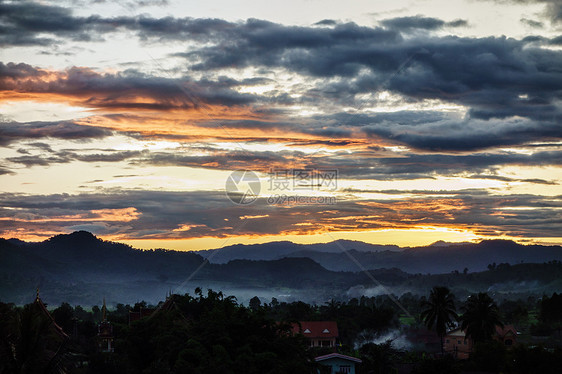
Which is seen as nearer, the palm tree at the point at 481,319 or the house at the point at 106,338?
the house at the point at 106,338

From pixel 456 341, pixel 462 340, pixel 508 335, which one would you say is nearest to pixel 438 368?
pixel 508 335

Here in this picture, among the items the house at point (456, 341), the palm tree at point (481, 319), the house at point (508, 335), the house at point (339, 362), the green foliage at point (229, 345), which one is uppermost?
the green foliage at point (229, 345)

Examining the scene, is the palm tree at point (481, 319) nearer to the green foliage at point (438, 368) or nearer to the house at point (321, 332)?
the house at point (321, 332)

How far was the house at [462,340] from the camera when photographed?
150875 mm

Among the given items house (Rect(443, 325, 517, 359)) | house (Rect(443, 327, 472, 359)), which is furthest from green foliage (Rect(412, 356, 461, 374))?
house (Rect(443, 327, 472, 359))

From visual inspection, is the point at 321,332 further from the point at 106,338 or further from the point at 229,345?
the point at 229,345

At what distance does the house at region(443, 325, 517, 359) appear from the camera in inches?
5940

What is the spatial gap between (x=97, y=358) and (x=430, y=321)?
223 feet

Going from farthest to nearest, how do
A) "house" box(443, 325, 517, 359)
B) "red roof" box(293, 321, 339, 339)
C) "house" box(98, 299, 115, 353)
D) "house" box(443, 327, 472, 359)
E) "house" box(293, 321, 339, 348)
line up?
"house" box(443, 327, 472, 359) < "red roof" box(293, 321, 339, 339) < "house" box(293, 321, 339, 348) < "house" box(443, 325, 517, 359) < "house" box(98, 299, 115, 353)

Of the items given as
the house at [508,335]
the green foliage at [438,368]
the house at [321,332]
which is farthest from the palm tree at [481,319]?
the green foliage at [438,368]

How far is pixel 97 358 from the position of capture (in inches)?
3310

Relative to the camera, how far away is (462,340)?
538 feet

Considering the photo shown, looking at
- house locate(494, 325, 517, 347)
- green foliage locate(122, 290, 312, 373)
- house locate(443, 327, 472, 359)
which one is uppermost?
green foliage locate(122, 290, 312, 373)

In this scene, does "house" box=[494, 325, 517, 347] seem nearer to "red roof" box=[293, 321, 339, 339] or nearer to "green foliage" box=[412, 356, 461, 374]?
"red roof" box=[293, 321, 339, 339]
